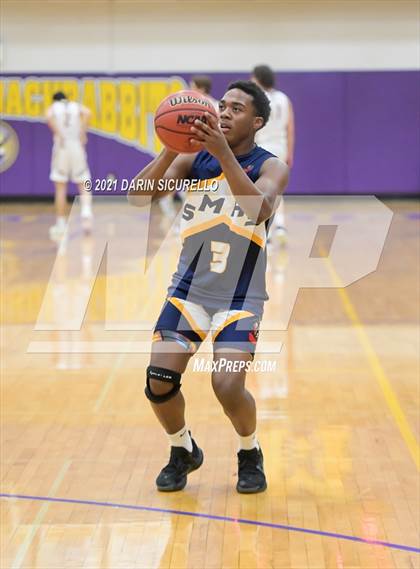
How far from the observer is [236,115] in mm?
4844

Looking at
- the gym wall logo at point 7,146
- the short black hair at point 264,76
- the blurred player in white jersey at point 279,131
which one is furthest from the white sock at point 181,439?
the gym wall logo at point 7,146

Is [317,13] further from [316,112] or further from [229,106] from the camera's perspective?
[229,106]

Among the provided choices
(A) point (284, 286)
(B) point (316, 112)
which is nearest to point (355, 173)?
(B) point (316, 112)

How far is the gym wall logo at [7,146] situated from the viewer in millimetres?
17719

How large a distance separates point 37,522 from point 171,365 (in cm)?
96

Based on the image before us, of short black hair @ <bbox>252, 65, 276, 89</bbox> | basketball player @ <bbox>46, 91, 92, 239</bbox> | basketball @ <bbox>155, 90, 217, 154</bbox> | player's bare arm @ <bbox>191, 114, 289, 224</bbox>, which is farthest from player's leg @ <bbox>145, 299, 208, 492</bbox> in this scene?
basketball player @ <bbox>46, 91, 92, 239</bbox>

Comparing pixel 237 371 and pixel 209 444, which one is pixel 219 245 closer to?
pixel 237 371

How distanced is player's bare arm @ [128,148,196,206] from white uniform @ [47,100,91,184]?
9.50 metres

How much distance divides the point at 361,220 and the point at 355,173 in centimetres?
232

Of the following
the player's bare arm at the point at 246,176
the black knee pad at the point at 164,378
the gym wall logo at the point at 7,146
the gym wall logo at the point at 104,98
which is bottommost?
the gym wall logo at the point at 7,146

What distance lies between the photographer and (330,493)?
5023 millimetres

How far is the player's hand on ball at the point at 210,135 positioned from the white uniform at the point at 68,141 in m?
10.1

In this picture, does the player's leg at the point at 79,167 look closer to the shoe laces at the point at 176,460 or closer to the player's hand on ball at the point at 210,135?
the shoe laces at the point at 176,460

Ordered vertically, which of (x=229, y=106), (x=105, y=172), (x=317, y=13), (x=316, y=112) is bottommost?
(x=105, y=172)
